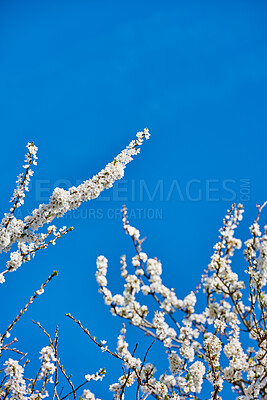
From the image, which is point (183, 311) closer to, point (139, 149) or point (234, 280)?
point (234, 280)

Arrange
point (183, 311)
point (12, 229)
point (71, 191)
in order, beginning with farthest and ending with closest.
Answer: point (183, 311), point (71, 191), point (12, 229)

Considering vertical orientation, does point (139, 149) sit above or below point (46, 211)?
above

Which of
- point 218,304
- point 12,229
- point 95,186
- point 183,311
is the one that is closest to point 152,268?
point 183,311

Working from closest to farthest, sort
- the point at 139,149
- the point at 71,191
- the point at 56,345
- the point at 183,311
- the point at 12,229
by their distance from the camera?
1. the point at 56,345
2. the point at 12,229
3. the point at 71,191
4. the point at 139,149
5. the point at 183,311

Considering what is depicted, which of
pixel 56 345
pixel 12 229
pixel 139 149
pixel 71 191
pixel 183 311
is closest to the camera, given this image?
pixel 56 345

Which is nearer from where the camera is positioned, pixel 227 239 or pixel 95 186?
pixel 95 186

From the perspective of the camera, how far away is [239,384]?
206 inches

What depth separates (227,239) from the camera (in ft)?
22.1

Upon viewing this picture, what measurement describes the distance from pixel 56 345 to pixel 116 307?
231 centimetres

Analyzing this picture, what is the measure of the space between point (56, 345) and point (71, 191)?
2278mm

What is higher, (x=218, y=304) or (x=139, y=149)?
(x=139, y=149)

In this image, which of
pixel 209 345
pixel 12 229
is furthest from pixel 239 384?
pixel 12 229

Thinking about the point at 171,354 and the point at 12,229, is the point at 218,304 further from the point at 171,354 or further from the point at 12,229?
the point at 12,229

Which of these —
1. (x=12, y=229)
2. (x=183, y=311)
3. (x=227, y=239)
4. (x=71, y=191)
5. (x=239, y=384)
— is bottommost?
(x=239, y=384)
